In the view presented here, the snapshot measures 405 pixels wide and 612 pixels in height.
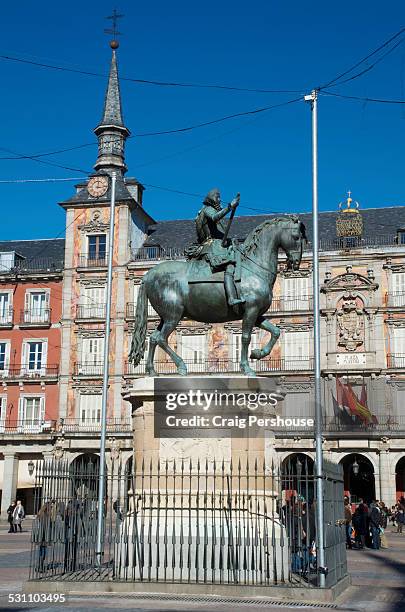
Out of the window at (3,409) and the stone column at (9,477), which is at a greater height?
the window at (3,409)

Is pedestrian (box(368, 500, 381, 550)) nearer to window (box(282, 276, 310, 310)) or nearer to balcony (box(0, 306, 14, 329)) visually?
window (box(282, 276, 310, 310))

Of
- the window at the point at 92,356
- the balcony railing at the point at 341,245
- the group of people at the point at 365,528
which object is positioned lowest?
the group of people at the point at 365,528

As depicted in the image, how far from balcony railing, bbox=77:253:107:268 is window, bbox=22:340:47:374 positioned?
17.8 ft

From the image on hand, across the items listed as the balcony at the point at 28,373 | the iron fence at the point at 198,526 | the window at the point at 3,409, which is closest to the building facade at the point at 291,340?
the balcony at the point at 28,373

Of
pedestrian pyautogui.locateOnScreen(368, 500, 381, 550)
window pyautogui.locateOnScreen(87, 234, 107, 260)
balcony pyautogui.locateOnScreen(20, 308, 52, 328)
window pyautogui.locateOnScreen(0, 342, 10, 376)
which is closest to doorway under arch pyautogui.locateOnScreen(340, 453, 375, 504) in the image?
window pyautogui.locateOnScreen(87, 234, 107, 260)

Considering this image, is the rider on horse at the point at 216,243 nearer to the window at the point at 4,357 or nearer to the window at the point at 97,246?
the window at the point at 97,246

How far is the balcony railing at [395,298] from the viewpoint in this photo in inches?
1716

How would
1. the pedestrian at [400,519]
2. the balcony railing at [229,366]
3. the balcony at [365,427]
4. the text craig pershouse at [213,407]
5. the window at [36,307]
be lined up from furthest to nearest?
the window at [36,307]
the balcony railing at [229,366]
the balcony at [365,427]
the pedestrian at [400,519]
the text craig pershouse at [213,407]

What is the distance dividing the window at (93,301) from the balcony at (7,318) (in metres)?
4.90

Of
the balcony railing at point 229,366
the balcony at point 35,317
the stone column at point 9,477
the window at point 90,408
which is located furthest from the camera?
the balcony at point 35,317

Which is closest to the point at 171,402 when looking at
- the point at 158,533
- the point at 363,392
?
the point at 158,533

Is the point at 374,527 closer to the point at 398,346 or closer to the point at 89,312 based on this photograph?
the point at 398,346

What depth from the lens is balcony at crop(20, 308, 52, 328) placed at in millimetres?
47750

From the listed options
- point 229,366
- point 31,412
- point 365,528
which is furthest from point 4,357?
point 365,528
